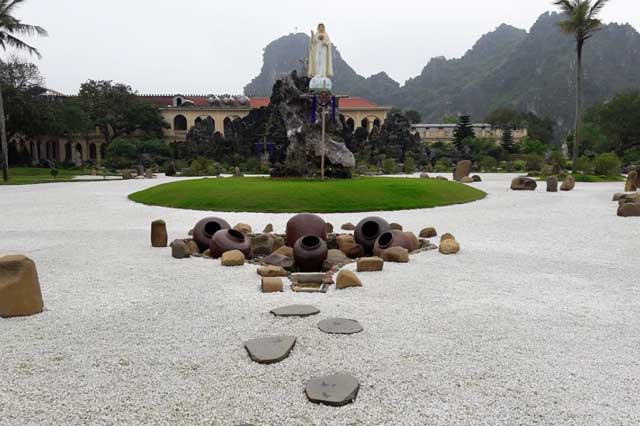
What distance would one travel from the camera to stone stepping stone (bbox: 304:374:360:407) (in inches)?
167

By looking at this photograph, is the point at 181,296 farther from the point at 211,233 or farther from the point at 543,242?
the point at 543,242

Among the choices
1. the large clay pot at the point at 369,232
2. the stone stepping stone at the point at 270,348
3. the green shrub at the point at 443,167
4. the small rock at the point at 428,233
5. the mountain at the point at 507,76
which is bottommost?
the stone stepping stone at the point at 270,348

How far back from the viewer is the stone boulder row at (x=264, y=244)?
11.5m

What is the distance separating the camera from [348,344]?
5531 mm

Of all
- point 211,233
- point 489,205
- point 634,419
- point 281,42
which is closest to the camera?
point 634,419

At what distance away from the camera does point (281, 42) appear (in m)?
177

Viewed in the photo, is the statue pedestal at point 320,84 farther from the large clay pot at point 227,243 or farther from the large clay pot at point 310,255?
the large clay pot at point 310,255

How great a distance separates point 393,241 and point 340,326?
15.7 ft

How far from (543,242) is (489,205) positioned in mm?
8697

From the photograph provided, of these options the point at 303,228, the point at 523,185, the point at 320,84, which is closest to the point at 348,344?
the point at 303,228

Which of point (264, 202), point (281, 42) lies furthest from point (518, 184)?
point (281, 42)

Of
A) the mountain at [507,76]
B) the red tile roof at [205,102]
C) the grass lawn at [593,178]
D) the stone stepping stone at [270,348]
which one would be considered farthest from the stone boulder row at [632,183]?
the mountain at [507,76]

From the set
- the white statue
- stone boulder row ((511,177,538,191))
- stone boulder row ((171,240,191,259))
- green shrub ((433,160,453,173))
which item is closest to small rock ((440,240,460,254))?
stone boulder row ((171,240,191,259))

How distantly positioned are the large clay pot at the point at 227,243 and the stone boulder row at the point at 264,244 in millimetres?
694
